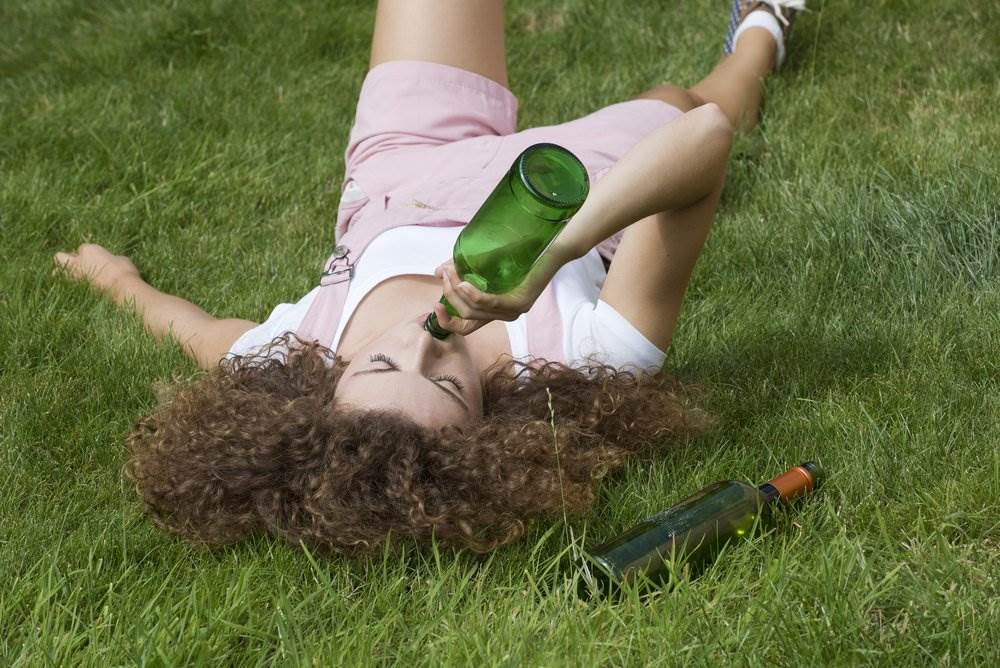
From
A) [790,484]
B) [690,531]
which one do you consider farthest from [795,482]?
[690,531]

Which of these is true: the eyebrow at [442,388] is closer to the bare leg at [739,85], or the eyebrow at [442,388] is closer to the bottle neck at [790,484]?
the bottle neck at [790,484]

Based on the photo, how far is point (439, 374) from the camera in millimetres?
2559

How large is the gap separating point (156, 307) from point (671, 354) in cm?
154

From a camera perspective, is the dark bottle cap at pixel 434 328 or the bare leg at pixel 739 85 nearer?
the dark bottle cap at pixel 434 328

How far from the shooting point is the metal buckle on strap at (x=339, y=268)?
3209 millimetres

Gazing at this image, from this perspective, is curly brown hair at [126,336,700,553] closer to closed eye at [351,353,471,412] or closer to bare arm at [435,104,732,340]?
closed eye at [351,353,471,412]

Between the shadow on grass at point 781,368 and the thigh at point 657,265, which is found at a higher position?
the thigh at point 657,265

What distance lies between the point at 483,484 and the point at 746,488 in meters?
0.55

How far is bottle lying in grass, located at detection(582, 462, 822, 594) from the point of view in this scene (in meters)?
2.30

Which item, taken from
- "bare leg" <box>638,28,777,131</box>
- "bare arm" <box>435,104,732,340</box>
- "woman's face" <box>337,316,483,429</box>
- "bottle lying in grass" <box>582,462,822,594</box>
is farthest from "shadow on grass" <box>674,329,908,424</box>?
"bare leg" <box>638,28,777,131</box>

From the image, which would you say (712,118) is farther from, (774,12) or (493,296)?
(774,12)

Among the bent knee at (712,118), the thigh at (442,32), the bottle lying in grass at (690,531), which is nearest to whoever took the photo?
the bottle lying in grass at (690,531)

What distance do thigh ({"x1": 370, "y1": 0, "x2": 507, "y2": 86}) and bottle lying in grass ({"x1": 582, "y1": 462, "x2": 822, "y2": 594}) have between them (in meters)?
1.76

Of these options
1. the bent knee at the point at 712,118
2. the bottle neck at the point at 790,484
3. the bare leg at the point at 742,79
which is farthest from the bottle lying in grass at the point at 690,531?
the bare leg at the point at 742,79
